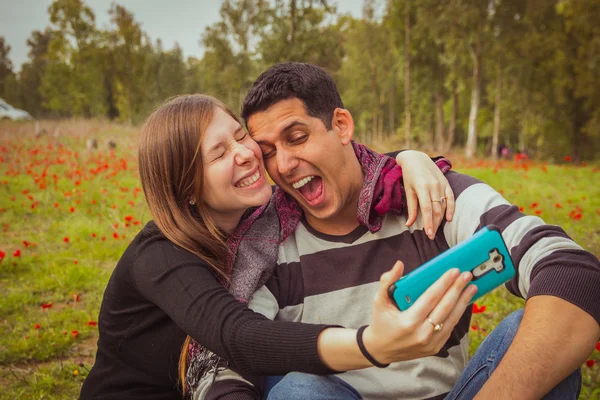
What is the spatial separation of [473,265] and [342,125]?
4.55 feet

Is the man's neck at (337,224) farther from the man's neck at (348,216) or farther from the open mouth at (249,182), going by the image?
the open mouth at (249,182)

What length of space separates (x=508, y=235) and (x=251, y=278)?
3.89ft

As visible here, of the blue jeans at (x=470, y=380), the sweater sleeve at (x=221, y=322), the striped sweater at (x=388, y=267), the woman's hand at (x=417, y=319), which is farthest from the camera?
the striped sweater at (x=388, y=267)

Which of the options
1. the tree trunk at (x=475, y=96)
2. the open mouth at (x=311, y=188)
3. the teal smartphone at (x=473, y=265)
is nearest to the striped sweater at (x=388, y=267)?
the open mouth at (x=311, y=188)

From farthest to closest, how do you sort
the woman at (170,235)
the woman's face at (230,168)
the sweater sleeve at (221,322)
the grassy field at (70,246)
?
the grassy field at (70,246) < the woman's face at (230,168) < the woman at (170,235) < the sweater sleeve at (221,322)

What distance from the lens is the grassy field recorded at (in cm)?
333

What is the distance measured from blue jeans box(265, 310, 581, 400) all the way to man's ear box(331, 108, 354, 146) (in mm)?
1307

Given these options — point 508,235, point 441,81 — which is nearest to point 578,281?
point 508,235

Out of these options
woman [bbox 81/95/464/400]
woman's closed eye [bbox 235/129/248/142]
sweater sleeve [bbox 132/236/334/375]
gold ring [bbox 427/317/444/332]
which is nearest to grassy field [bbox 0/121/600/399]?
woman [bbox 81/95/464/400]

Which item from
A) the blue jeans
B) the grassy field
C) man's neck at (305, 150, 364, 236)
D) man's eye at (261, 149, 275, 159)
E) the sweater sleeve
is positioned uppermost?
man's eye at (261, 149, 275, 159)

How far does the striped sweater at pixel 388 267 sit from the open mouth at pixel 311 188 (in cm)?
17

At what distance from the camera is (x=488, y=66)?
71.9ft

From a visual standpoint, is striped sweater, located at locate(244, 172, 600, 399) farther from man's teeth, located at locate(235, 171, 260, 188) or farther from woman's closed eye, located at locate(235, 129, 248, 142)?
woman's closed eye, located at locate(235, 129, 248, 142)

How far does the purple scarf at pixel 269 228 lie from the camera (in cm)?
202
